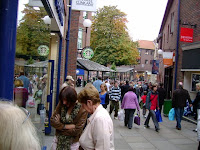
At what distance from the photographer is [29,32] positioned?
3.22 m

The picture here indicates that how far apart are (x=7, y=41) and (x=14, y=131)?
1.28 meters

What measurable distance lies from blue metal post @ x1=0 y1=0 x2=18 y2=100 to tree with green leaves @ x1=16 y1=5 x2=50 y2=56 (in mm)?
388

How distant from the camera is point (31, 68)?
3385 mm

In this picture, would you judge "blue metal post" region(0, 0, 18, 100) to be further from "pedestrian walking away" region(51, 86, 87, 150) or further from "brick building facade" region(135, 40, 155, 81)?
"brick building facade" region(135, 40, 155, 81)

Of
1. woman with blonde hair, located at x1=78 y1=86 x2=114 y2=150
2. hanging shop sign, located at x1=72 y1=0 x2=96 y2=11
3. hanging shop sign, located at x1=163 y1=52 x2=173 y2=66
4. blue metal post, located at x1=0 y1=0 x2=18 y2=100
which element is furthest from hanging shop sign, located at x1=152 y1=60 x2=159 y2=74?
blue metal post, located at x1=0 y1=0 x2=18 y2=100

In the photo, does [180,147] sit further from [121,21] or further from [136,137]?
[121,21]

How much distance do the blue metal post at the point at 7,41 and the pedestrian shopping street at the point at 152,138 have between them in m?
3.98

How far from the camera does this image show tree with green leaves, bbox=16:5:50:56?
2797 mm

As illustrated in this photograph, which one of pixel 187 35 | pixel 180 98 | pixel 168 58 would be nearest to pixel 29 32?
pixel 180 98

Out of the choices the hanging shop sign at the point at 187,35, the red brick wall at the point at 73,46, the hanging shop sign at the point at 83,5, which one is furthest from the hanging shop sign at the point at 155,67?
the hanging shop sign at the point at 83,5

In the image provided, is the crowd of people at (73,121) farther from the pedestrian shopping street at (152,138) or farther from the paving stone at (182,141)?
the paving stone at (182,141)

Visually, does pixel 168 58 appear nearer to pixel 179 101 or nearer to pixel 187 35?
pixel 187 35

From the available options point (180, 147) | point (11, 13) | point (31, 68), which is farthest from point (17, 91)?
point (180, 147)

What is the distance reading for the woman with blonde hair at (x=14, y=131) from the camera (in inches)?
46.8
